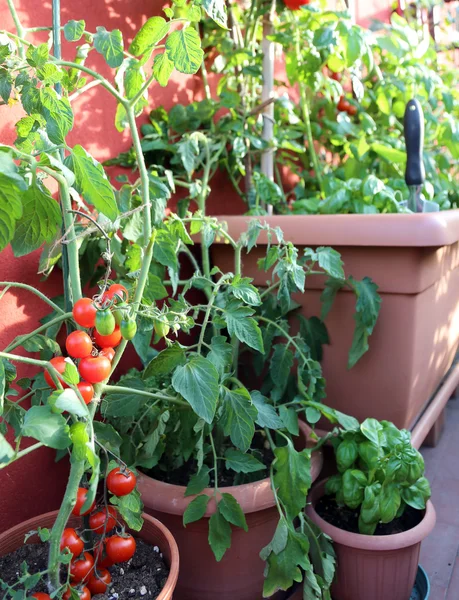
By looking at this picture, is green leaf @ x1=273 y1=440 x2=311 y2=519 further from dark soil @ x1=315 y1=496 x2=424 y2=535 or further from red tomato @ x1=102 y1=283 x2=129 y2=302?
red tomato @ x1=102 y1=283 x2=129 y2=302

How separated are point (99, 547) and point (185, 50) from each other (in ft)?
2.15

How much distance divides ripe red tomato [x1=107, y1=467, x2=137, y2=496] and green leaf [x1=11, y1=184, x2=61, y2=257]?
31 cm

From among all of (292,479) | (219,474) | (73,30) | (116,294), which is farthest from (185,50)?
(219,474)

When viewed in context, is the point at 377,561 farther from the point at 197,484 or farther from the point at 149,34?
the point at 149,34

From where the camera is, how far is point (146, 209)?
29.1 inches

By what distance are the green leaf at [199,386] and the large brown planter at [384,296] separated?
46 cm

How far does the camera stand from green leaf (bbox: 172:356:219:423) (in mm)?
729

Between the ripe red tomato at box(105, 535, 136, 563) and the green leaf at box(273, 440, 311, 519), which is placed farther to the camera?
the green leaf at box(273, 440, 311, 519)

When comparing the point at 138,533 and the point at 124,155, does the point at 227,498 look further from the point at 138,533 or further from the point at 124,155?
the point at 124,155

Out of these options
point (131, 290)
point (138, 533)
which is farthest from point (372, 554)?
point (131, 290)

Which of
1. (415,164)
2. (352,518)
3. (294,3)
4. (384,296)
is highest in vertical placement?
(294,3)

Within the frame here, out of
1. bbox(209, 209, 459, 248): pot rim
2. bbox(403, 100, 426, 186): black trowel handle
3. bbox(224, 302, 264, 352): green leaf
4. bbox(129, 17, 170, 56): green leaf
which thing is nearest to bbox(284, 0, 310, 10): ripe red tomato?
bbox(403, 100, 426, 186): black trowel handle

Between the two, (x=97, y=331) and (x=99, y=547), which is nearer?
(x=97, y=331)

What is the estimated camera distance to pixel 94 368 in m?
0.63
